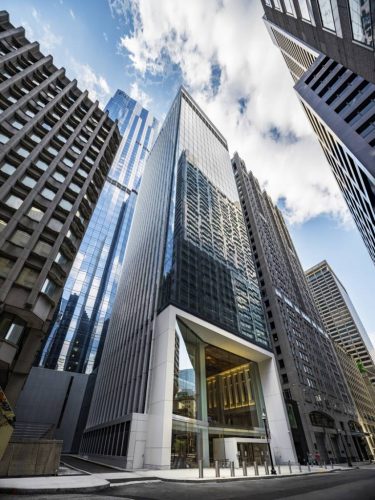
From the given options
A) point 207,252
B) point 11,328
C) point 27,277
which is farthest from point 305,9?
point 11,328

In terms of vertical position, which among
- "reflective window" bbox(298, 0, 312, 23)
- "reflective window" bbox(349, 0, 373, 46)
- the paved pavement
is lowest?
the paved pavement

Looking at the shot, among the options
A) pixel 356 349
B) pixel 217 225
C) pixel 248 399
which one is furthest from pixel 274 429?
pixel 356 349

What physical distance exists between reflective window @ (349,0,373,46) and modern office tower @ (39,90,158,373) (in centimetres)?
6608

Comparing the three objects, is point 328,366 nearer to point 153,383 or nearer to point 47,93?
point 153,383

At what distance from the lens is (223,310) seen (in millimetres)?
35094

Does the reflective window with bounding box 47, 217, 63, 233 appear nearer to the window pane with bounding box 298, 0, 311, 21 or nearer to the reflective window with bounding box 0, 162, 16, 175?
the reflective window with bounding box 0, 162, 16, 175

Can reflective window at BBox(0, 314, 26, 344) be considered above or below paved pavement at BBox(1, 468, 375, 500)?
above

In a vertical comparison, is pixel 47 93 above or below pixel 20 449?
above

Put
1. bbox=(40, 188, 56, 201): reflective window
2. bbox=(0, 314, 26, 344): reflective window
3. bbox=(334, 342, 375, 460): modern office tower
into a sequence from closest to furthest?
bbox=(0, 314, 26, 344): reflective window
bbox=(40, 188, 56, 201): reflective window
bbox=(334, 342, 375, 460): modern office tower

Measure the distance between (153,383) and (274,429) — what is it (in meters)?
21.9

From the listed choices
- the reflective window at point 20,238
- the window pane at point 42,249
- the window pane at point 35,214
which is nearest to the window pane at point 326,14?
the window pane at point 35,214

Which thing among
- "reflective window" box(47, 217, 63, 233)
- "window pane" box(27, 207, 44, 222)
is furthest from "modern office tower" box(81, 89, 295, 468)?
"window pane" box(27, 207, 44, 222)

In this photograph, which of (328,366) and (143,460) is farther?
(328,366)

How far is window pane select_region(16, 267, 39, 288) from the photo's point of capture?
17.4 m
